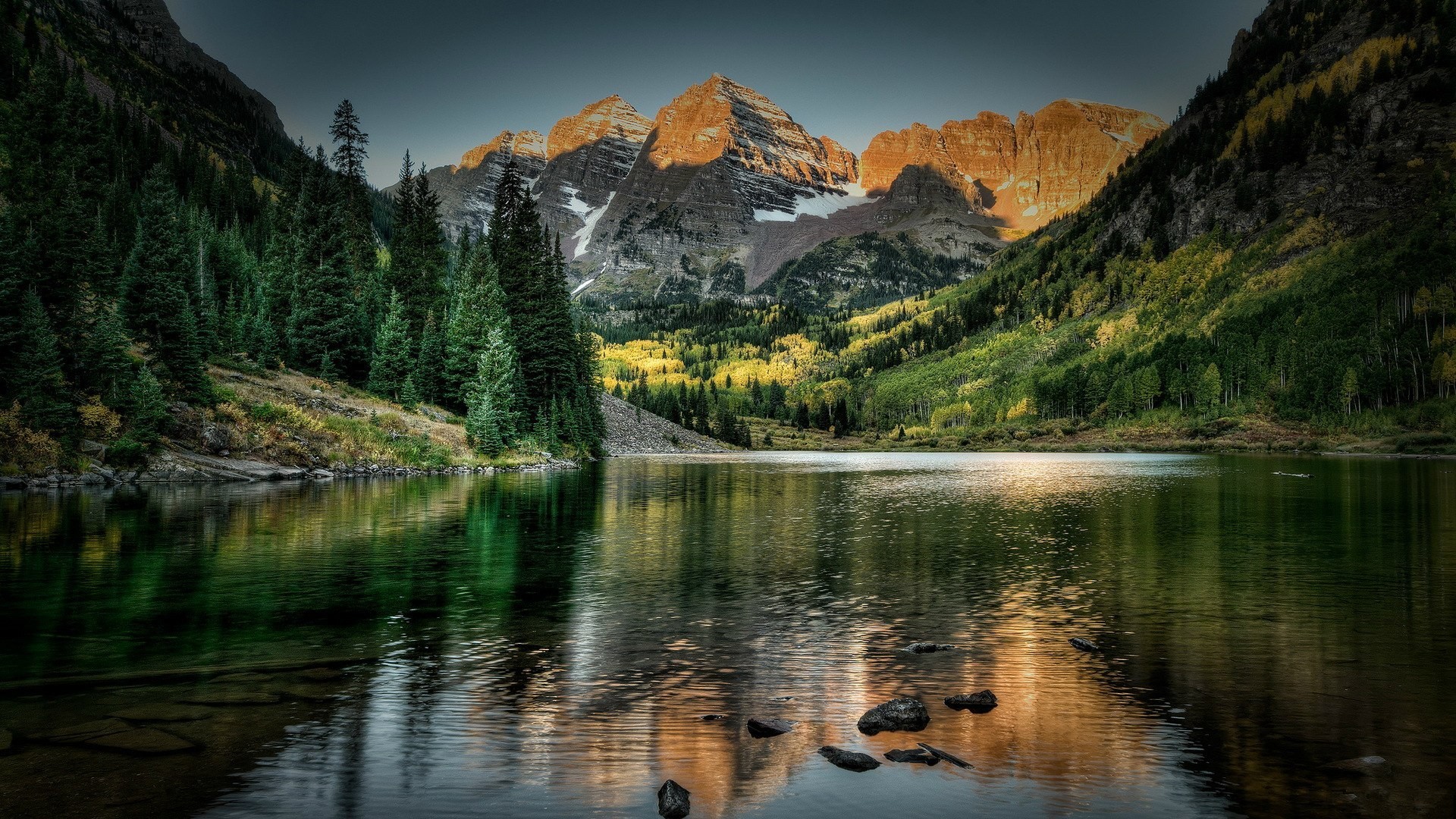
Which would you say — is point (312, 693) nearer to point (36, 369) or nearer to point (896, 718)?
point (896, 718)

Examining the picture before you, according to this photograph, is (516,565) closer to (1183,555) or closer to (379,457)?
(1183,555)

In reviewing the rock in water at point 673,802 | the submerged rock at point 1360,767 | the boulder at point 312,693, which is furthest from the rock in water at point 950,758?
the boulder at point 312,693

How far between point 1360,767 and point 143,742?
2015cm

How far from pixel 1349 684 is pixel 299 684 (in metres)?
22.8

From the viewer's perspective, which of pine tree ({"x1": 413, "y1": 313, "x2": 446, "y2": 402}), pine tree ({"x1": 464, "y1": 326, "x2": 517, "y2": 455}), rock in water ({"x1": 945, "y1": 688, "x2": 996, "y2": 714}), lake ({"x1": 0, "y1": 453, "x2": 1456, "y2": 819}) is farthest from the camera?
pine tree ({"x1": 413, "y1": 313, "x2": 446, "y2": 402})

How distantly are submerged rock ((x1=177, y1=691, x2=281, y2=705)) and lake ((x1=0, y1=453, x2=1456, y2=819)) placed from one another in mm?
136

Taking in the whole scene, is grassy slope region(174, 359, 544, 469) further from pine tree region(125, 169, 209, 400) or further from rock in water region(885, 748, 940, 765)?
rock in water region(885, 748, 940, 765)

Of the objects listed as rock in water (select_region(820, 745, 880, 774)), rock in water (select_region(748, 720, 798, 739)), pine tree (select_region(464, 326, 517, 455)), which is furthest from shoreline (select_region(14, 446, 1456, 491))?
rock in water (select_region(820, 745, 880, 774))

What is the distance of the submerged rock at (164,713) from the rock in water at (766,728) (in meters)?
10.2

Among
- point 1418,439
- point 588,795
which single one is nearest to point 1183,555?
point 588,795

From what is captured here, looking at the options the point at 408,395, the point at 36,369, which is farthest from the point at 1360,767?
the point at 408,395

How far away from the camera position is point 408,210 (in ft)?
374

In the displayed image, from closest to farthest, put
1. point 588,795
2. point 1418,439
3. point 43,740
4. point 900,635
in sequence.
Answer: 1. point 588,795
2. point 43,740
3. point 900,635
4. point 1418,439

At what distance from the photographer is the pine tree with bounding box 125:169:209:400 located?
67.7 metres
